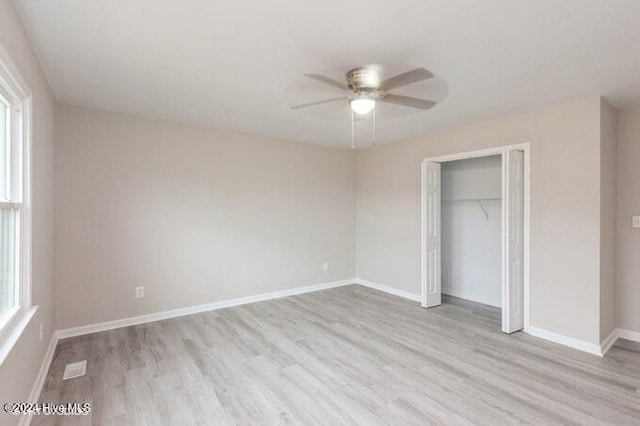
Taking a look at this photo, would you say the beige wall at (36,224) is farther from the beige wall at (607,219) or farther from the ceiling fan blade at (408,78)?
the beige wall at (607,219)

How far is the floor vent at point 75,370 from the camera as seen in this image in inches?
102

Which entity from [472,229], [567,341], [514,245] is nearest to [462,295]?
[472,229]

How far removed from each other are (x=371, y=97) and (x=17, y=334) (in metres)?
2.66

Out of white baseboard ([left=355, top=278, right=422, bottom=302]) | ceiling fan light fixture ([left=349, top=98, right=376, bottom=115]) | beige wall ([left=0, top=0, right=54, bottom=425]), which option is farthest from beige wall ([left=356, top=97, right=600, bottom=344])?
beige wall ([left=0, top=0, right=54, bottom=425])

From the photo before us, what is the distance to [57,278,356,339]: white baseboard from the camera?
11.2 ft

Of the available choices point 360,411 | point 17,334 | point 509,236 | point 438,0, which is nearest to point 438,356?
point 360,411

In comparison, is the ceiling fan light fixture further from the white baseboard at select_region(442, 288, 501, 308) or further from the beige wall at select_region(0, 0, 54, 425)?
the white baseboard at select_region(442, 288, 501, 308)

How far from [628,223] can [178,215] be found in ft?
16.4

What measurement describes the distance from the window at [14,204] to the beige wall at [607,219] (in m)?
4.57

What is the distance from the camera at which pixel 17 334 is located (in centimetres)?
184

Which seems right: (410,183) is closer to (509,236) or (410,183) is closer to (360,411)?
(509,236)

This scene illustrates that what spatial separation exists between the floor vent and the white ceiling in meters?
2.41

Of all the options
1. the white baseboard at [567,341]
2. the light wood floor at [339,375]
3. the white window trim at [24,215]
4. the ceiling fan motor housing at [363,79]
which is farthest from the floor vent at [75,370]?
the white baseboard at [567,341]

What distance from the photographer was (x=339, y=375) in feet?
8.66
